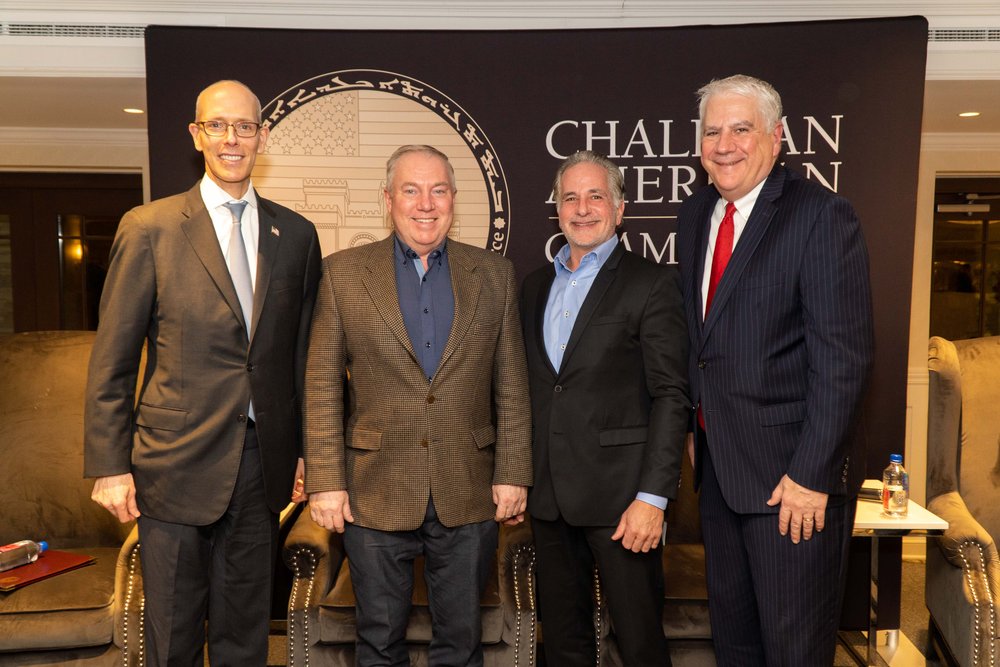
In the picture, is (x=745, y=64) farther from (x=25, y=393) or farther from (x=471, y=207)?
(x=25, y=393)

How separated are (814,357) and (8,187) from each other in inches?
198

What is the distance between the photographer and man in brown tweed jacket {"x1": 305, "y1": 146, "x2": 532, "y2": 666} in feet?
7.45

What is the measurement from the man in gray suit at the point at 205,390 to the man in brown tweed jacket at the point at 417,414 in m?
0.14

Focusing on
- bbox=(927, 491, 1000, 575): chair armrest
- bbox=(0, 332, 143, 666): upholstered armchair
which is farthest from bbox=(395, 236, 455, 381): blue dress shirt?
bbox=(927, 491, 1000, 575): chair armrest

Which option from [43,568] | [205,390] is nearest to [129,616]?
[43,568]

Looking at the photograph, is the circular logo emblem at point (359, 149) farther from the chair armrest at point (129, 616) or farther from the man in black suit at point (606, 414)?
the chair armrest at point (129, 616)

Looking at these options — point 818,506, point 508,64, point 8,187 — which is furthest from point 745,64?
point 8,187

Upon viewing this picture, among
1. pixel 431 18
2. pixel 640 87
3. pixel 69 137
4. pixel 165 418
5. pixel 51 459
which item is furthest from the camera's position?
pixel 69 137

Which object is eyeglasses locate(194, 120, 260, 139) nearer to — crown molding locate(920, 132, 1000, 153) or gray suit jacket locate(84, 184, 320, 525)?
gray suit jacket locate(84, 184, 320, 525)

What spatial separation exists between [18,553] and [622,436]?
2147 mm

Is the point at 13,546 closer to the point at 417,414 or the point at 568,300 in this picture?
the point at 417,414

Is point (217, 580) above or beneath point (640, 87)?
beneath

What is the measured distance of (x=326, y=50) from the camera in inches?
133

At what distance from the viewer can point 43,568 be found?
279cm
